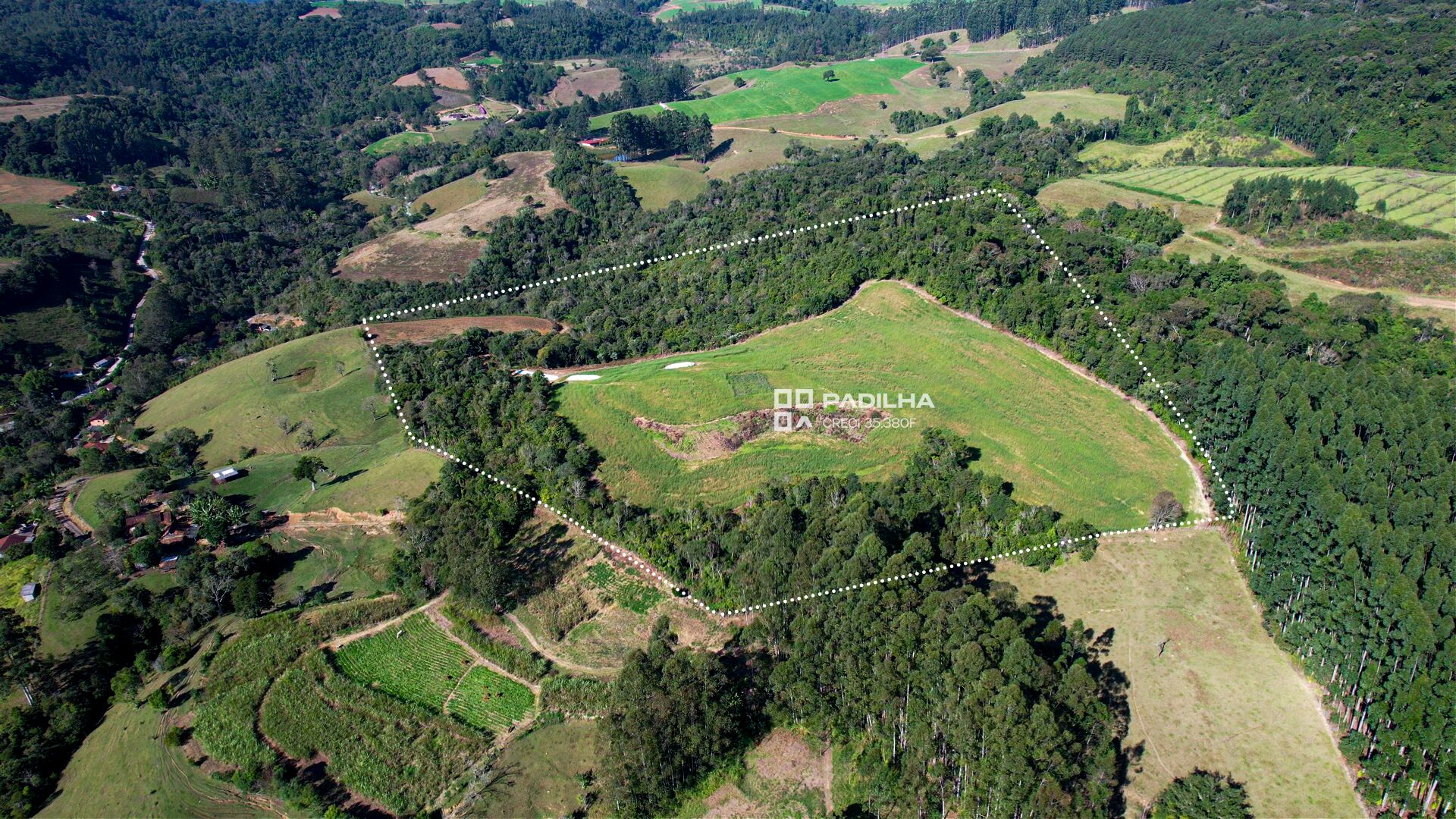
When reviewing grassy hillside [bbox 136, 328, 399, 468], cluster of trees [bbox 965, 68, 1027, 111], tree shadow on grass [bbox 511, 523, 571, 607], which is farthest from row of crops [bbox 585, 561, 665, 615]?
cluster of trees [bbox 965, 68, 1027, 111]

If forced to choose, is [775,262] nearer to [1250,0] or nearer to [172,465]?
[172,465]

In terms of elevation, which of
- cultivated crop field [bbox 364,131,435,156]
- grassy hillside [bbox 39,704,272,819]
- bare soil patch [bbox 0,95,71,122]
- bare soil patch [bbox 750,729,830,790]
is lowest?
bare soil patch [bbox 750,729,830,790]

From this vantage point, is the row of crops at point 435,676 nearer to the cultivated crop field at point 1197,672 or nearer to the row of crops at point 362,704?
the row of crops at point 362,704

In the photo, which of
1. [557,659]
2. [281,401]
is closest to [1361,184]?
[557,659]

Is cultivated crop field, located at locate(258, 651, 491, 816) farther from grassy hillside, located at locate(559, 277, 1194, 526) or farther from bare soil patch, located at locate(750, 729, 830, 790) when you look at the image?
grassy hillside, located at locate(559, 277, 1194, 526)

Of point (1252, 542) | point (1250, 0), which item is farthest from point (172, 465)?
point (1250, 0)
